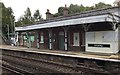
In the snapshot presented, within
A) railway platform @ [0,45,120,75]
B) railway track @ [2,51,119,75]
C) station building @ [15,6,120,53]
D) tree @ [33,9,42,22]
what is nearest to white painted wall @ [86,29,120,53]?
station building @ [15,6,120,53]

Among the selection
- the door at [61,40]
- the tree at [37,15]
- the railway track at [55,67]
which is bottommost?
the railway track at [55,67]

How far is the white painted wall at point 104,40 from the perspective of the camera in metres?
13.6

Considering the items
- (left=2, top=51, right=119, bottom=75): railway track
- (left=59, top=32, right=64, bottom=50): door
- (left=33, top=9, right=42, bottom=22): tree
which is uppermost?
(left=33, top=9, right=42, bottom=22): tree

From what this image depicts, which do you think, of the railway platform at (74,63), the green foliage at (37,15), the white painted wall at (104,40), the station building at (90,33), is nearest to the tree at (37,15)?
the green foliage at (37,15)

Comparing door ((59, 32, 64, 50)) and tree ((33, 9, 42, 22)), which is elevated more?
tree ((33, 9, 42, 22))

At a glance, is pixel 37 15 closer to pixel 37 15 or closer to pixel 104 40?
pixel 37 15

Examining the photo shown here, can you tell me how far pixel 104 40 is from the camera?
1417cm

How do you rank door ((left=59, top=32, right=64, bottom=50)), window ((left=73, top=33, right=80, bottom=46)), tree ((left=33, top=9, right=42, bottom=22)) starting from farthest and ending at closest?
tree ((left=33, top=9, right=42, bottom=22)) < door ((left=59, top=32, right=64, bottom=50)) < window ((left=73, top=33, right=80, bottom=46))

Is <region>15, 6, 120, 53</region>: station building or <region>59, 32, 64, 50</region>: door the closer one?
<region>15, 6, 120, 53</region>: station building

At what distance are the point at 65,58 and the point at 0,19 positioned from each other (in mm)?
36127

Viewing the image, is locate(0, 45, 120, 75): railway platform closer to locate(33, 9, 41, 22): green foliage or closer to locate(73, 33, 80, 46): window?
locate(73, 33, 80, 46): window

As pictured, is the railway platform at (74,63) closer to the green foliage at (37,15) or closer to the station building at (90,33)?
the station building at (90,33)

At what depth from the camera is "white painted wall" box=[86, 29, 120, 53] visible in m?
13.6

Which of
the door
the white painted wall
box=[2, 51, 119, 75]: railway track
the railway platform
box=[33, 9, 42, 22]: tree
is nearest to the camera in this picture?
the railway platform
